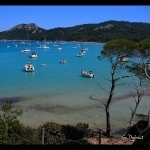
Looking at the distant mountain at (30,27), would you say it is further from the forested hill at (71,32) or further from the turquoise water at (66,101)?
the turquoise water at (66,101)

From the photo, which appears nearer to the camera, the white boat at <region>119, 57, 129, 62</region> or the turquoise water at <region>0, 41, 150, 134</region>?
the white boat at <region>119, 57, 129, 62</region>

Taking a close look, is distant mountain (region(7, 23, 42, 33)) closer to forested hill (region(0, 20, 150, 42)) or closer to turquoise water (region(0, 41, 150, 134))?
forested hill (region(0, 20, 150, 42))

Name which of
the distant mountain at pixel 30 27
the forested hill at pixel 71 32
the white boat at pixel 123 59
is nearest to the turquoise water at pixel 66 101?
the white boat at pixel 123 59

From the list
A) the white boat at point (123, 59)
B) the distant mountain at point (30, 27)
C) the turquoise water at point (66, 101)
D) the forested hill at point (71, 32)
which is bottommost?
the turquoise water at point (66, 101)

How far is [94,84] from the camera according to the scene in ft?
60.8

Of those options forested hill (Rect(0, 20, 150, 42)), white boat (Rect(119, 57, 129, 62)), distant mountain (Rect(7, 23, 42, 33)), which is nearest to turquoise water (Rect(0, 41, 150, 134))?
white boat (Rect(119, 57, 129, 62))

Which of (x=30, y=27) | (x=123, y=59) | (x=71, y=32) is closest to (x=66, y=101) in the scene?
(x=123, y=59)

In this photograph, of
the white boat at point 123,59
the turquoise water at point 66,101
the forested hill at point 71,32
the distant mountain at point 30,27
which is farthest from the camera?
the distant mountain at point 30,27

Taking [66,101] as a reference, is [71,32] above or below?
above

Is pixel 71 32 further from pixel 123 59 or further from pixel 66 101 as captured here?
pixel 123 59

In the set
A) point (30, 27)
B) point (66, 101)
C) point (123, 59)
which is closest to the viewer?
point (123, 59)

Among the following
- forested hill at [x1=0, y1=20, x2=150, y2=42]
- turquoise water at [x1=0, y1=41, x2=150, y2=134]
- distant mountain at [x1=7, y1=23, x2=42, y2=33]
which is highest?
distant mountain at [x1=7, y1=23, x2=42, y2=33]

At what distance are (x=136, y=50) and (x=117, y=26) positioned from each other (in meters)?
26.8
